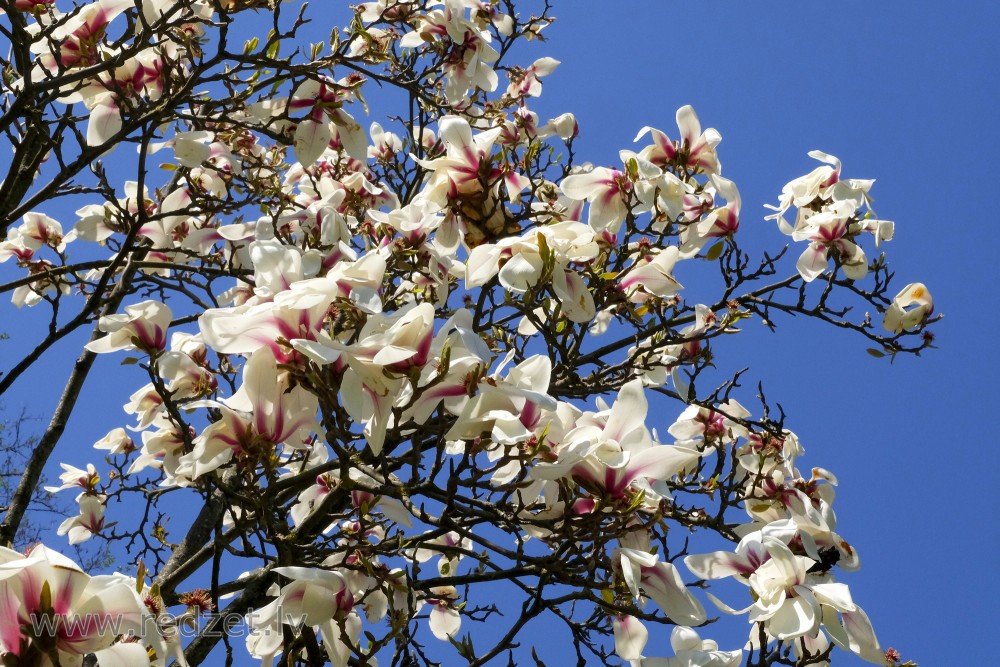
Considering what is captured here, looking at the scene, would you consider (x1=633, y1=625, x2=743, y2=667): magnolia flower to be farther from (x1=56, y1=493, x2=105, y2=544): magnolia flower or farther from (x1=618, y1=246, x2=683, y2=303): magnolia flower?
(x1=56, y1=493, x2=105, y2=544): magnolia flower

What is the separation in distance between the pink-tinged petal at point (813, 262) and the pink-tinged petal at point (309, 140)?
1.92 m

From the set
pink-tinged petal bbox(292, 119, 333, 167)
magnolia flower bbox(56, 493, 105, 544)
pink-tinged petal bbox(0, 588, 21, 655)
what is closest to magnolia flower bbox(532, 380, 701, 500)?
pink-tinged petal bbox(0, 588, 21, 655)

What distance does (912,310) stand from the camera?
137 inches

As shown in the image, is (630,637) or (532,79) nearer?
(630,637)

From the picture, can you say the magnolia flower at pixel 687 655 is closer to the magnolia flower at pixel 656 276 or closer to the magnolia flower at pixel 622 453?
the magnolia flower at pixel 622 453

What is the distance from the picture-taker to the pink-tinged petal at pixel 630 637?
2082 mm

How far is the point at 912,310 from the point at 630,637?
6.98ft

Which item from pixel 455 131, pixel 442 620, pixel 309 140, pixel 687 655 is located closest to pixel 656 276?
pixel 455 131

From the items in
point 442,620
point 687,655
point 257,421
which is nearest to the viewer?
point 257,421

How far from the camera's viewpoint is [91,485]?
12.4ft

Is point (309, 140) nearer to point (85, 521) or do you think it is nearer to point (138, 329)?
point (138, 329)

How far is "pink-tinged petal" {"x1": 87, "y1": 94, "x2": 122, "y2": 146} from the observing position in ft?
9.91

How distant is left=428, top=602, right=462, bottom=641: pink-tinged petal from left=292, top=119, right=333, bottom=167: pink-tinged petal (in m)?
1.81

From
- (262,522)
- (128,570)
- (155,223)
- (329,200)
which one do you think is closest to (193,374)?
(262,522)
